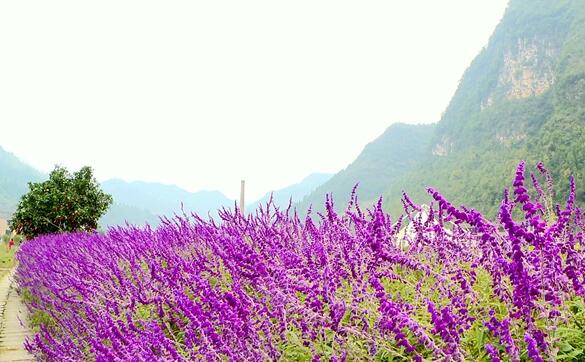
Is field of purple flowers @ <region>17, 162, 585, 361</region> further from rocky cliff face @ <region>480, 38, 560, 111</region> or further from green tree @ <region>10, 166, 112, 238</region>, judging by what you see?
rocky cliff face @ <region>480, 38, 560, 111</region>

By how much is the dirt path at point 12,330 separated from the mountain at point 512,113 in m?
82.4

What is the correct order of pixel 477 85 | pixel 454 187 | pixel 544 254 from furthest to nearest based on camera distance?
pixel 477 85, pixel 454 187, pixel 544 254

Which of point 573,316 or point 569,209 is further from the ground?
point 569,209

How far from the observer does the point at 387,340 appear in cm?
245

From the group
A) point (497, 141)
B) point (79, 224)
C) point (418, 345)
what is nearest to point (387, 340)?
point (418, 345)

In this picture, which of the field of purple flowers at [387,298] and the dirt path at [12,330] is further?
the dirt path at [12,330]

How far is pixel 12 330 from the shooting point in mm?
7500

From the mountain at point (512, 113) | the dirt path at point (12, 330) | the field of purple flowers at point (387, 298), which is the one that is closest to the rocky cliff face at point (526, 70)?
the mountain at point (512, 113)

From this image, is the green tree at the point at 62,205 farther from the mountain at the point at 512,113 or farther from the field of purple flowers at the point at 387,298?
the mountain at the point at 512,113

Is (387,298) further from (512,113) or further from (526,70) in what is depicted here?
(526,70)

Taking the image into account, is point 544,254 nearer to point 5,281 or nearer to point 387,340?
point 387,340

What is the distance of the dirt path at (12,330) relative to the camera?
5.87 metres

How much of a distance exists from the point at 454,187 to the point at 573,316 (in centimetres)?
12376

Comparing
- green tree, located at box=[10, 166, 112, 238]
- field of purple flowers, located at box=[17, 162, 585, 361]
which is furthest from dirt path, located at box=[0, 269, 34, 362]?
green tree, located at box=[10, 166, 112, 238]
